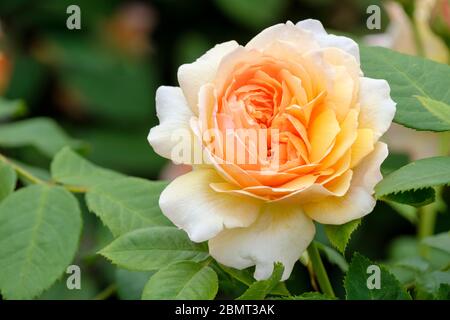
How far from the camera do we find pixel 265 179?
0.65 meters

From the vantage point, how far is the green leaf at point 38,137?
112 cm

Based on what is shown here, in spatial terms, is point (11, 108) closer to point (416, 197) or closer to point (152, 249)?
point (152, 249)

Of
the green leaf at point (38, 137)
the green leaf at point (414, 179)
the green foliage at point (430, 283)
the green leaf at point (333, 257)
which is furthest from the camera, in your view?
the green leaf at point (38, 137)

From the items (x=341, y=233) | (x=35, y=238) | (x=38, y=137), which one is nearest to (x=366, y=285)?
(x=341, y=233)

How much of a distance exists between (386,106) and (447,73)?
105mm

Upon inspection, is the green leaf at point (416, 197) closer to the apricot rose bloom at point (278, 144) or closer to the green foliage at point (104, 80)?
the apricot rose bloom at point (278, 144)

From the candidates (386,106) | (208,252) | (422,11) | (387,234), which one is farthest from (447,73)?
(387,234)

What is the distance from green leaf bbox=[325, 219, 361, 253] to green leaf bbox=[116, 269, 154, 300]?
0.91ft

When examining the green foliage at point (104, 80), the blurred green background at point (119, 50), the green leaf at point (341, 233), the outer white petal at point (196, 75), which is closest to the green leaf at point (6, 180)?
the outer white petal at point (196, 75)

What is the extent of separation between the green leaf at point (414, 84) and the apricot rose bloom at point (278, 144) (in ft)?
0.16

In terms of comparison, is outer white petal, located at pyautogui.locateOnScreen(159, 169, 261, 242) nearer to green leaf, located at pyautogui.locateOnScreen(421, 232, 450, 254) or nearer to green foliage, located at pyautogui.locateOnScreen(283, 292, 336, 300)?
green foliage, located at pyautogui.locateOnScreen(283, 292, 336, 300)

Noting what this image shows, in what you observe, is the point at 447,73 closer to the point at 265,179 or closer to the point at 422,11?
the point at 265,179

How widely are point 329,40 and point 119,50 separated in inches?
69.7

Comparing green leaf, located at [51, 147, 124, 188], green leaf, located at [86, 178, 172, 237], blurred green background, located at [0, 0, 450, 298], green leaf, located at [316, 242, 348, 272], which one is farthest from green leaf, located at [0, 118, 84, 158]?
blurred green background, located at [0, 0, 450, 298]
